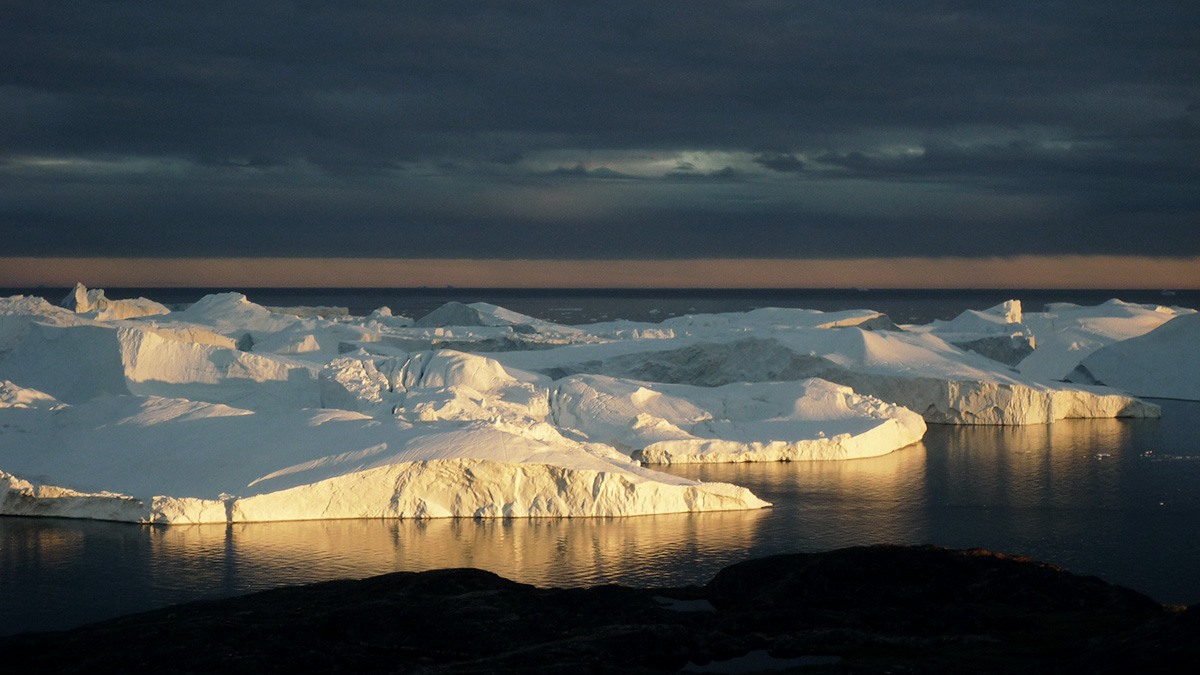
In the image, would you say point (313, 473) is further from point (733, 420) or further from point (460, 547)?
point (733, 420)

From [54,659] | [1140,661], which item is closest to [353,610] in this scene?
[54,659]

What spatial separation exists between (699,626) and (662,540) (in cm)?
852

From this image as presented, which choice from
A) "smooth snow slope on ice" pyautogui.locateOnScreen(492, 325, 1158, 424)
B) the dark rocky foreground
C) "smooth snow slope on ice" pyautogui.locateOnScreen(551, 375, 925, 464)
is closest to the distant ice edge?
the dark rocky foreground

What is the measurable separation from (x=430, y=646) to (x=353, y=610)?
1.87 m

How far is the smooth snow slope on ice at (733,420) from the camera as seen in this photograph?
43.2 m

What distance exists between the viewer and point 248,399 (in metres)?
42.6

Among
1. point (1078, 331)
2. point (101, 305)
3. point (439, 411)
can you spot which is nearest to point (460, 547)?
point (439, 411)

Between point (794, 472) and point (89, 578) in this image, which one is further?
point (794, 472)

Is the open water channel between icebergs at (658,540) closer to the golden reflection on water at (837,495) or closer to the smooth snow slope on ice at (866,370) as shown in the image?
the golden reflection on water at (837,495)

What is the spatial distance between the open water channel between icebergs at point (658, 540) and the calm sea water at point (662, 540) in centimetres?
6

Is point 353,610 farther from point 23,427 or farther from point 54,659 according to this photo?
point 23,427

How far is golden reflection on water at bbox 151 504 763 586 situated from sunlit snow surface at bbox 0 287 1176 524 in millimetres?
989

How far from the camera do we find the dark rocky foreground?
19094 millimetres

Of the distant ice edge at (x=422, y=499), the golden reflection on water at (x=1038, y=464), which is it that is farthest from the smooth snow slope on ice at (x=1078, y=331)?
the distant ice edge at (x=422, y=499)
